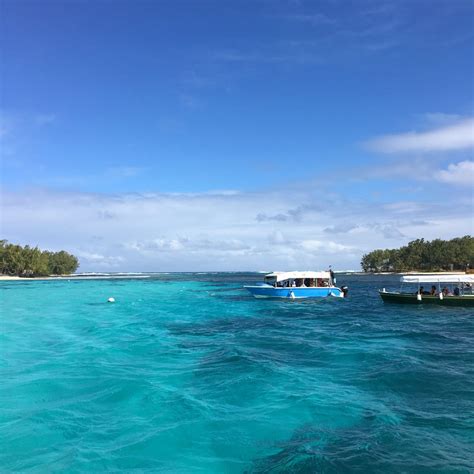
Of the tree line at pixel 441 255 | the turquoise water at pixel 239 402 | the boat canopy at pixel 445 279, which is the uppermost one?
the tree line at pixel 441 255

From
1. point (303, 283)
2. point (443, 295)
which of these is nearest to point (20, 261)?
point (303, 283)

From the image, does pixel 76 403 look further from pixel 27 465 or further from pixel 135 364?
pixel 135 364

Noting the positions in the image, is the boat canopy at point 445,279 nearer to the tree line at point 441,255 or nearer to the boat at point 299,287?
the boat at point 299,287

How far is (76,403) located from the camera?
566 inches

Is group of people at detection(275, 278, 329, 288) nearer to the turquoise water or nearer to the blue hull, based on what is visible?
the blue hull

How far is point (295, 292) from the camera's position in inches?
2382

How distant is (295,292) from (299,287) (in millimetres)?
1021

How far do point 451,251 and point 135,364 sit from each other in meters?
187

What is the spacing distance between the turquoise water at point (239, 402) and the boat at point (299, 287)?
31372 mm

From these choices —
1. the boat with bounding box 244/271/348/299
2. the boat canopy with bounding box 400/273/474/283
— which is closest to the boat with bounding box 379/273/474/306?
the boat canopy with bounding box 400/273/474/283

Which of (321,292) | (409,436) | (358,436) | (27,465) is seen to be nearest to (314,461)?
(358,436)

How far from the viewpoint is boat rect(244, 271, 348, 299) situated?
6069 centimetres

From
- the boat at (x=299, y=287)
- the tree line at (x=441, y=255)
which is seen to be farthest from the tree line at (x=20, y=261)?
the tree line at (x=441, y=255)

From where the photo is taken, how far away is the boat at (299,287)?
199ft
